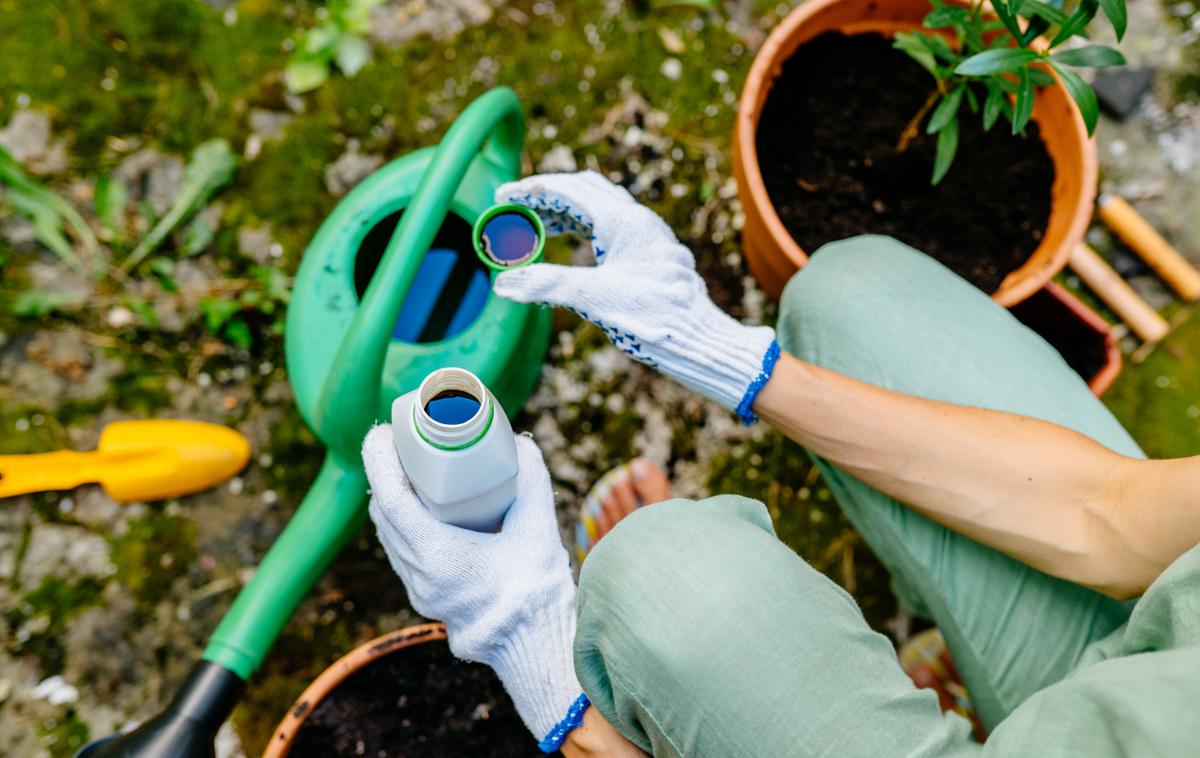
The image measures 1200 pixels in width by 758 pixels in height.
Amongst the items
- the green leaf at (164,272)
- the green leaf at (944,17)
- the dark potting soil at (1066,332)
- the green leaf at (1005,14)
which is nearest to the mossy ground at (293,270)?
the green leaf at (164,272)

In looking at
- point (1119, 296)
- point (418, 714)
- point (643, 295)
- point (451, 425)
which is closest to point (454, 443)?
point (451, 425)

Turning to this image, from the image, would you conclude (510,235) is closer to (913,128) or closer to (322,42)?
(913,128)

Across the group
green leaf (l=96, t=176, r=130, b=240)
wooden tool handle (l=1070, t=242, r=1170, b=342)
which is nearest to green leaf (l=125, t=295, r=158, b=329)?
green leaf (l=96, t=176, r=130, b=240)

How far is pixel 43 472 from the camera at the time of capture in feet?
4.49

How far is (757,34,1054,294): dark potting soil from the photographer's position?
1304mm

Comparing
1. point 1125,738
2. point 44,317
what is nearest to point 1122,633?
point 1125,738

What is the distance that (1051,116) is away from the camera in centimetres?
127

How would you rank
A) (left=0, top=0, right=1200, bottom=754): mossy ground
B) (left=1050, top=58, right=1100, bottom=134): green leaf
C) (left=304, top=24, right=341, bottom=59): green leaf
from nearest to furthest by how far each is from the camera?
(left=1050, top=58, right=1100, bottom=134): green leaf < (left=0, top=0, right=1200, bottom=754): mossy ground < (left=304, top=24, right=341, bottom=59): green leaf

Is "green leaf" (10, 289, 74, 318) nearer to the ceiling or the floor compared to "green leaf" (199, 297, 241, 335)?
nearer to the floor

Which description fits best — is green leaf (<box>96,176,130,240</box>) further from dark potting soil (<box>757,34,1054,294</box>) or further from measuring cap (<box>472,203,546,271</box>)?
dark potting soil (<box>757,34,1054,294</box>)

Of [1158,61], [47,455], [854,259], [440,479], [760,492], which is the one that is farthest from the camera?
[1158,61]

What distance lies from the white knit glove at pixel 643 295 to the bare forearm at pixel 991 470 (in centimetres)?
6

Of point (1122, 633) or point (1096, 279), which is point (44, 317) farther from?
point (1096, 279)

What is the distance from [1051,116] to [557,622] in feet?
3.36
